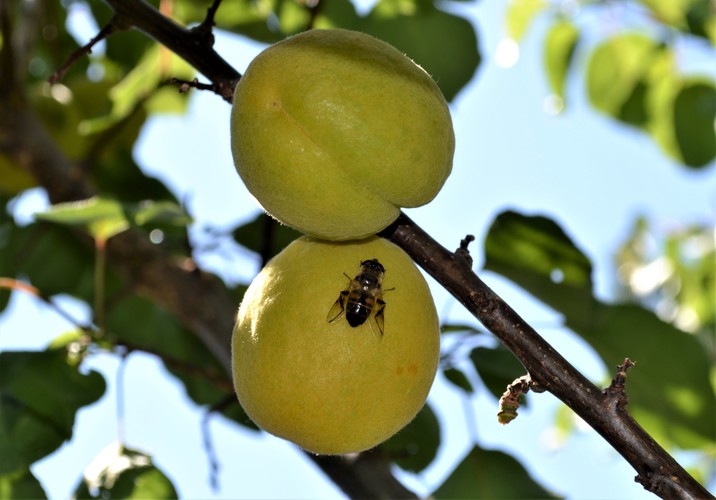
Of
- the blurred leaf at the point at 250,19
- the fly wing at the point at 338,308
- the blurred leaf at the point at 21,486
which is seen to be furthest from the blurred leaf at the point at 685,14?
the blurred leaf at the point at 21,486

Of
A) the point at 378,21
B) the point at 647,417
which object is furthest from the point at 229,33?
the point at 647,417

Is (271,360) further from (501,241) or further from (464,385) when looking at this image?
(464,385)

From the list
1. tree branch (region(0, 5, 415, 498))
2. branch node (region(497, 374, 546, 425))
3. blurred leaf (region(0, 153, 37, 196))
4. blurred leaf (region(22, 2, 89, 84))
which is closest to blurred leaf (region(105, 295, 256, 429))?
tree branch (region(0, 5, 415, 498))

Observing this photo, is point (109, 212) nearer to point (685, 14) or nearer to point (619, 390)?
point (619, 390)

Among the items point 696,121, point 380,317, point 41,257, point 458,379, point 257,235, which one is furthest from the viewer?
point 696,121

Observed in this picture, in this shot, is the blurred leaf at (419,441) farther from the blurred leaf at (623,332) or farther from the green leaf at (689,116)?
the green leaf at (689,116)

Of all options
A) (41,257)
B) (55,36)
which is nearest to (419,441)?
(41,257)

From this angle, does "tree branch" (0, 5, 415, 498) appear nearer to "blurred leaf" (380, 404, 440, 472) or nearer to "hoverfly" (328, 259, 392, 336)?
"blurred leaf" (380, 404, 440, 472)
